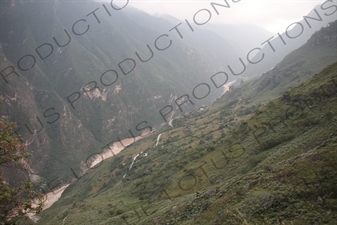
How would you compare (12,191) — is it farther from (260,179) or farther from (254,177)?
(254,177)

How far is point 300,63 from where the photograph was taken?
430ft

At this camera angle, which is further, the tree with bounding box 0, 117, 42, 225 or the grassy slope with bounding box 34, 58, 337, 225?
the grassy slope with bounding box 34, 58, 337, 225

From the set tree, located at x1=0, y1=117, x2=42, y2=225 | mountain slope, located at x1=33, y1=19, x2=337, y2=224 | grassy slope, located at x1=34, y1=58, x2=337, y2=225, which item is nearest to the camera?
tree, located at x1=0, y1=117, x2=42, y2=225

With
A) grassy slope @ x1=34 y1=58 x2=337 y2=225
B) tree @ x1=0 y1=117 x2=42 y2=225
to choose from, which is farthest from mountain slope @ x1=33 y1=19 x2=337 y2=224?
tree @ x1=0 y1=117 x2=42 y2=225

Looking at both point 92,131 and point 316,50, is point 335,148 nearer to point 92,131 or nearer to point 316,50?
point 316,50

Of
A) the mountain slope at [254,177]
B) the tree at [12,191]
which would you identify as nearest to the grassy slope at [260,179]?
the mountain slope at [254,177]

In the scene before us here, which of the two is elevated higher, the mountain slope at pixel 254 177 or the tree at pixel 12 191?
the tree at pixel 12 191

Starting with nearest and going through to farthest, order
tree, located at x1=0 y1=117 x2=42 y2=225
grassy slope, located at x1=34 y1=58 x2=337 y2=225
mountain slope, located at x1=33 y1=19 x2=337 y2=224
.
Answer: tree, located at x1=0 y1=117 x2=42 y2=225
grassy slope, located at x1=34 y1=58 x2=337 y2=225
mountain slope, located at x1=33 y1=19 x2=337 y2=224

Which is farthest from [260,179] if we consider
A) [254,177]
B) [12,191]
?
[12,191]

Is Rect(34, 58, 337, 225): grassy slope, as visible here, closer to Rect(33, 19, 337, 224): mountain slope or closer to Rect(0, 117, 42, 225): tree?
Rect(33, 19, 337, 224): mountain slope

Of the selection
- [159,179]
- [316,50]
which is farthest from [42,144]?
[316,50]

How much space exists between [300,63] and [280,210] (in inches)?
5364

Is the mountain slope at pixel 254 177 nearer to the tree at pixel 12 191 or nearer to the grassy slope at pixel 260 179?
the grassy slope at pixel 260 179

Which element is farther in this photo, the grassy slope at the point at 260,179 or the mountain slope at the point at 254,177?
the mountain slope at the point at 254,177
